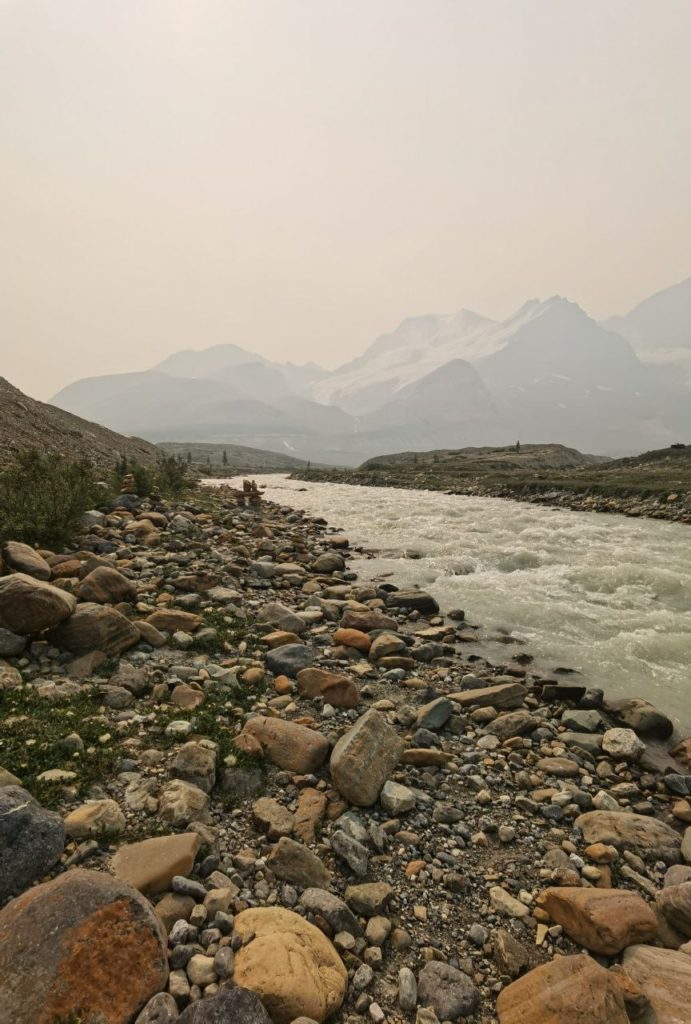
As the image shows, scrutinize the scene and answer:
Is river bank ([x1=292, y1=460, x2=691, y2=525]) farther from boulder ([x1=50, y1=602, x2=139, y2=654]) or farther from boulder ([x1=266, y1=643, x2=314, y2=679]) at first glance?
boulder ([x1=50, y1=602, x2=139, y2=654])

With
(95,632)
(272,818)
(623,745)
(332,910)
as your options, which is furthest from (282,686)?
(623,745)

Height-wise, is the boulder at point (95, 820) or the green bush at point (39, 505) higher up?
the green bush at point (39, 505)

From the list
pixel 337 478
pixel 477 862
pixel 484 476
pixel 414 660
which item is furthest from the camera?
pixel 337 478

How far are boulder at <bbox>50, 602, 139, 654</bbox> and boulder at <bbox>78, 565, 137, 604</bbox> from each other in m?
0.83

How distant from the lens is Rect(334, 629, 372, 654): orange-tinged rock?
901 centimetres

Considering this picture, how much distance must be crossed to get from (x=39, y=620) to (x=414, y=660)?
6.03 meters

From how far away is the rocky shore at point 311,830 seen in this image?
3.04 meters

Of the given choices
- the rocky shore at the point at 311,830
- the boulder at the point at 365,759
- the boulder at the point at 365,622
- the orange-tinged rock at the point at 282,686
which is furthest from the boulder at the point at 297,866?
the boulder at the point at 365,622

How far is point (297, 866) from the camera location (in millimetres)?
4105

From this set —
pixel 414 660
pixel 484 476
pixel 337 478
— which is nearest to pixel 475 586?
pixel 414 660

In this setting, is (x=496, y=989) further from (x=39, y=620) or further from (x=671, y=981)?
(x=39, y=620)

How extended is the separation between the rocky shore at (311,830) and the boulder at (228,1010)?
1cm

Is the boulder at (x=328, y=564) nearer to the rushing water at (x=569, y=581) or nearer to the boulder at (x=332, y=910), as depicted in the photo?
the rushing water at (x=569, y=581)

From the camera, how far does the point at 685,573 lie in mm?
14609
